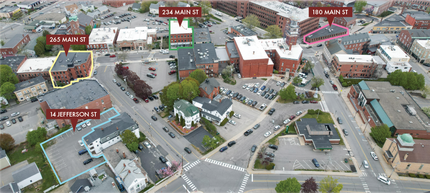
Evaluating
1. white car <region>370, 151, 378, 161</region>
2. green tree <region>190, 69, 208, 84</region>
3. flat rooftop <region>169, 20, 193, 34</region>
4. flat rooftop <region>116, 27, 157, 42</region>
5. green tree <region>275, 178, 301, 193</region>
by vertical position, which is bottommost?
white car <region>370, 151, 378, 161</region>

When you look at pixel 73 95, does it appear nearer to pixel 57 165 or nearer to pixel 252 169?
pixel 57 165

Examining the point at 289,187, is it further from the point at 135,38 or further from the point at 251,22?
the point at 251,22

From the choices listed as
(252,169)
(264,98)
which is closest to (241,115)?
(264,98)

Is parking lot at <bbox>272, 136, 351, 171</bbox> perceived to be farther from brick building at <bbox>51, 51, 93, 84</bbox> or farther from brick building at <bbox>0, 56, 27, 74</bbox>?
brick building at <bbox>0, 56, 27, 74</bbox>

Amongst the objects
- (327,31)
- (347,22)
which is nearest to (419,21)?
(347,22)

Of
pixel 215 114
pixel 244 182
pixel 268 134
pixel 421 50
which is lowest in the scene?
pixel 244 182

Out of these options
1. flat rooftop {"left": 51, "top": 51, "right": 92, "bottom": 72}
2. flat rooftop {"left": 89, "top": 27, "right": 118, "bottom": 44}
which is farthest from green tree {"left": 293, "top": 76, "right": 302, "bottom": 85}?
flat rooftop {"left": 89, "top": 27, "right": 118, "bottom": 44}

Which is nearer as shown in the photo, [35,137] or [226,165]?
[226,165]
